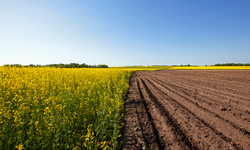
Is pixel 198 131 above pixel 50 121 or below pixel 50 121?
below

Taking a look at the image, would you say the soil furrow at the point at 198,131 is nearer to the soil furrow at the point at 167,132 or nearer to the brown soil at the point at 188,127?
the brown soil at the point at 188,127

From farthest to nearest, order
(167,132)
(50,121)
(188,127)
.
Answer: (188,127)
(167,132)
(50,121)

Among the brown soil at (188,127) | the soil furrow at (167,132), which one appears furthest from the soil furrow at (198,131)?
the soil furrow at (167,132)

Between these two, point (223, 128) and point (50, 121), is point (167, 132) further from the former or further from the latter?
point (50, 121)

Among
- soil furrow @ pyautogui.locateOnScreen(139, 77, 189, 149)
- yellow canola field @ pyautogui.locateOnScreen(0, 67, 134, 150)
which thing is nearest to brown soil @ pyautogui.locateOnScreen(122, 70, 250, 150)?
soil furrow @ pyautogui.locateOnScreen(139, 77, 189, 149)

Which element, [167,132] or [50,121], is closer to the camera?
[50,121]

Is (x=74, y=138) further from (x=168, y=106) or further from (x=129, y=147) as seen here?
(x=168, y=106)

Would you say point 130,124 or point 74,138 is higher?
point 74,138

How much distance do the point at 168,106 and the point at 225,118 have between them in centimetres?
226

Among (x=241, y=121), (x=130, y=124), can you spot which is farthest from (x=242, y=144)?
(x=130, y=124)

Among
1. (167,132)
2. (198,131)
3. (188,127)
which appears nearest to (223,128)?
(198,131)

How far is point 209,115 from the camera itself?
4777mm

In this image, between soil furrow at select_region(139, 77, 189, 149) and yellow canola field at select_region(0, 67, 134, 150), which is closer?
yellow canola field at select_region(0, 67, 134, 150)

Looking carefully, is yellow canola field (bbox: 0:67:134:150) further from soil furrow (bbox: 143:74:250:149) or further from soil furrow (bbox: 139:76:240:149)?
soil furrow (bbox: 143:74:250:149)
